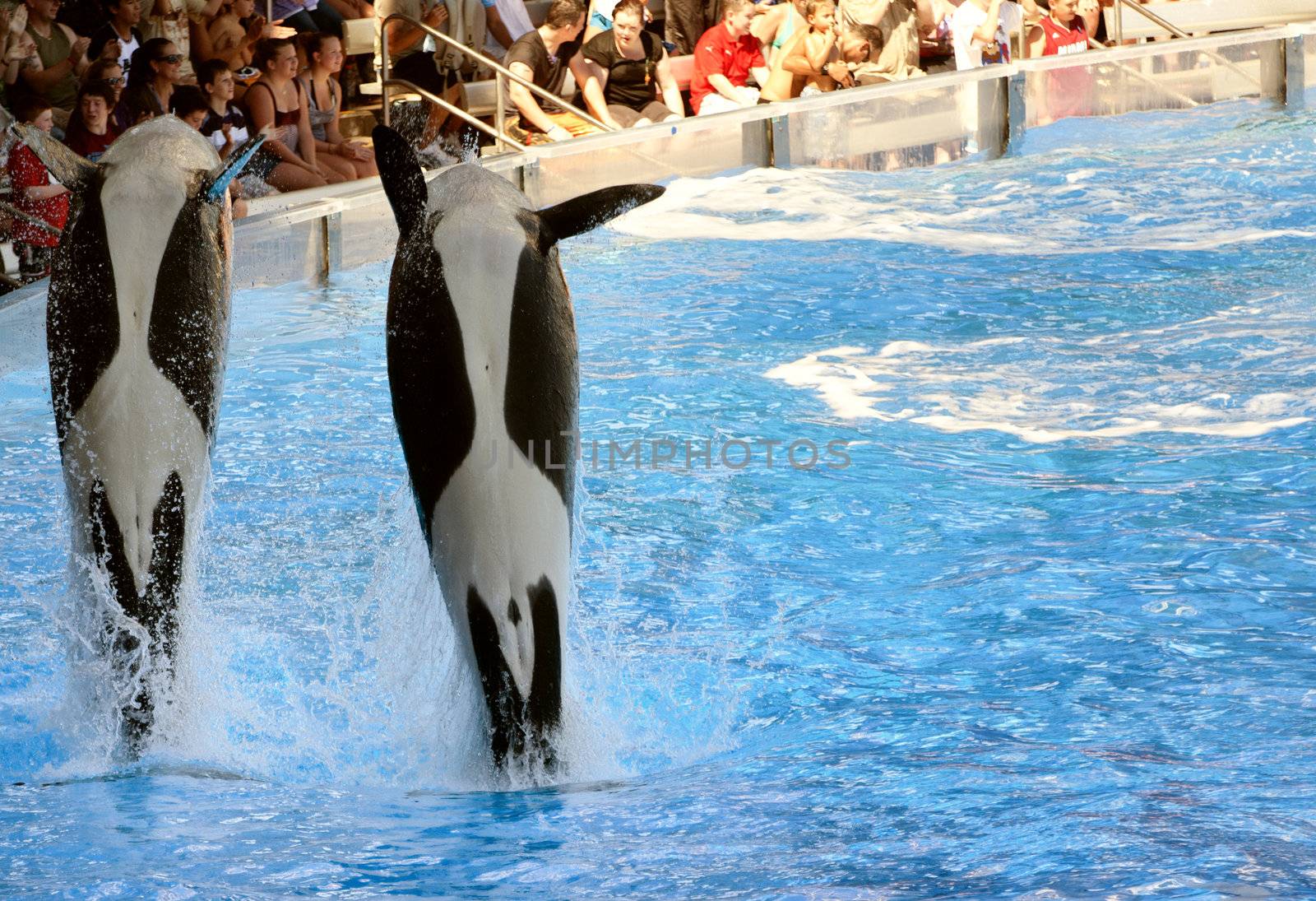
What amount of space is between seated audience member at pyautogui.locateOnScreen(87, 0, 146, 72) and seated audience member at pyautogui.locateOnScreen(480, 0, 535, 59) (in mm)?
3642

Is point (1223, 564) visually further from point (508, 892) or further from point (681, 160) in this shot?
point (681, 160)

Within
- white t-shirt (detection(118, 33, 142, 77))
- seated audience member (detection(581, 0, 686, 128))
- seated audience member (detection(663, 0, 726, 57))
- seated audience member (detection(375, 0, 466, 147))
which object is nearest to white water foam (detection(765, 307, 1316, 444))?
white t-shirt (detection(118, 33, 142, 77))

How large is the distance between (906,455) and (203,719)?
340 centimetres

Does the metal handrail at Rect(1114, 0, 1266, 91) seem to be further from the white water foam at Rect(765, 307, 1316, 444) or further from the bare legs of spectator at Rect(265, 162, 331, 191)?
the bare legs of spectator at Rect(265, 162, 331, 191)

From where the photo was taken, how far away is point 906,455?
630 cm

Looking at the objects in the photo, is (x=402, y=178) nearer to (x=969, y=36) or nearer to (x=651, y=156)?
(x=651, y=156)

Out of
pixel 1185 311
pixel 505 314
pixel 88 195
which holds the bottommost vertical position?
pixel 1185 311

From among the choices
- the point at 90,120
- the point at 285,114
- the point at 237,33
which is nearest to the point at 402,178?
the point at 90,120

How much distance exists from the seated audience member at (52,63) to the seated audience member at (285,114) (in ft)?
3.33

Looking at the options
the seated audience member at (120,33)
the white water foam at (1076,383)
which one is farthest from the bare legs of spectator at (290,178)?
the white water foam at (1076,383)

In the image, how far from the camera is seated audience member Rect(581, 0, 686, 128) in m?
12.5

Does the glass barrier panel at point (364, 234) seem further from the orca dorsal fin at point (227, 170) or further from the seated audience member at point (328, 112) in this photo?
the orca dorsal fin at point (227, 170)

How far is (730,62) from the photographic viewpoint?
13.4 metres

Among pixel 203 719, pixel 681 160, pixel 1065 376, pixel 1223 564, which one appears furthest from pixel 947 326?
pixel 203 719
